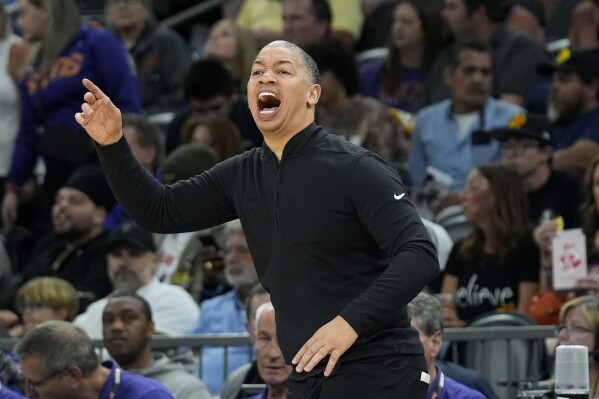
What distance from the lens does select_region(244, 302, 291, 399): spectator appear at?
692 centimetres

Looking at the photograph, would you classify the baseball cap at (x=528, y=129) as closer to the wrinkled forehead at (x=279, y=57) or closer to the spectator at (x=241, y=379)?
the spectator at (x=241, y=379)

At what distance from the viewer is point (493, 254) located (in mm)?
8531

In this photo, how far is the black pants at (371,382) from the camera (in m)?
4.41

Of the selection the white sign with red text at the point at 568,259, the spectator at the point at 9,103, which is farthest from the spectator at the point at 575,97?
the spectator at the point at 9,103

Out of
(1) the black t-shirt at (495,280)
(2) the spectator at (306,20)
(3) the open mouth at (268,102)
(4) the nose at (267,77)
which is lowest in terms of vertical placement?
(1) the black t-shirt at (495,280)

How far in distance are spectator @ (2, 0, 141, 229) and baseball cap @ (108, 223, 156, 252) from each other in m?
1.33

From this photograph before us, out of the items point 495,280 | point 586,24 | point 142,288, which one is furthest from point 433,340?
point 586,24

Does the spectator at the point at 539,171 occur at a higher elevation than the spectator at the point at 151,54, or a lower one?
lower

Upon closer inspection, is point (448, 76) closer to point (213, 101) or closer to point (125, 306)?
point (213, 101)

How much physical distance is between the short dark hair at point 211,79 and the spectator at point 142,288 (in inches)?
71.7

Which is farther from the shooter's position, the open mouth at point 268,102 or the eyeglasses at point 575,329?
the eyeglasses at point 575,329

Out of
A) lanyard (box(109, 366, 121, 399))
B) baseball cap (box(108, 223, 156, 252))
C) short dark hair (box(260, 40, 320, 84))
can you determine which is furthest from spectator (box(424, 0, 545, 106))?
short dark hair (box(260, 40, 320, 84))

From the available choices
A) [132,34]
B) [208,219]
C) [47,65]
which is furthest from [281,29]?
[208,219]

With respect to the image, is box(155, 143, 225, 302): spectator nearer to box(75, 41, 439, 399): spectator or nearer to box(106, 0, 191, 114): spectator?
box(106, 0, 191, 114): spectator
